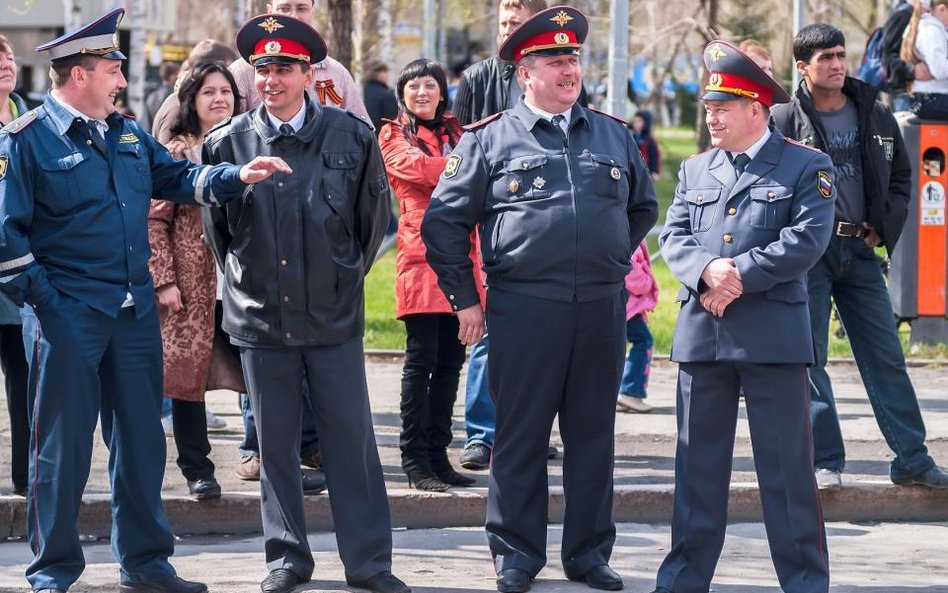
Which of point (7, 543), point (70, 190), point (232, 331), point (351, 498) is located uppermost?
point (70, 190)

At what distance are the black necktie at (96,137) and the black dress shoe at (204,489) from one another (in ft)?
6.03

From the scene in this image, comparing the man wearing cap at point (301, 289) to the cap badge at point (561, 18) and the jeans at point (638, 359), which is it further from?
the jeans at point (638, 359)

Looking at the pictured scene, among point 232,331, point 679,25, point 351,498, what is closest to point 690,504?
point 351,498

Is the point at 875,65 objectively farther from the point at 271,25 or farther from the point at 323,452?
the point at 323,452

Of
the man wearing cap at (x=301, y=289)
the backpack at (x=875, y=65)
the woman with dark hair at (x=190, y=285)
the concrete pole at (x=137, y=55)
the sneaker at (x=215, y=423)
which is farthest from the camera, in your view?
the concrete pole at (x=137, y=55)

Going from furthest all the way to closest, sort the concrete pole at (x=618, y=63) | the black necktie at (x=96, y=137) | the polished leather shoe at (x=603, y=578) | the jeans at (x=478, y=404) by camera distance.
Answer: the concrete pole at (x=618, y=63) → the jeans at (x=478, y=404) → the polished leather shoe at (x=603, y=578) → the black necktie at (x=96, y=137)

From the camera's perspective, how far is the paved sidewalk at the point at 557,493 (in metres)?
7.14

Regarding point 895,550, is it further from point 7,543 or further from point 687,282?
point 7,543

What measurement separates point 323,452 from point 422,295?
1310 mm

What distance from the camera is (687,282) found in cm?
581

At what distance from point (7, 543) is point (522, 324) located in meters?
2.59

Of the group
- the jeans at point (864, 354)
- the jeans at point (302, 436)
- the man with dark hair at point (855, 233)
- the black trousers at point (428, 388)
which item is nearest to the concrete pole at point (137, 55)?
the jeans at point (302, 436)

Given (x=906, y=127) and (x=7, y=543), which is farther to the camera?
(x=906, y=127)

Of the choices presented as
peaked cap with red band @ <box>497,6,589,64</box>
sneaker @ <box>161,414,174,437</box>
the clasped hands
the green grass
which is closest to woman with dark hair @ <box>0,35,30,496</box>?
sneaker @ <box>161,414,174,437</box>
